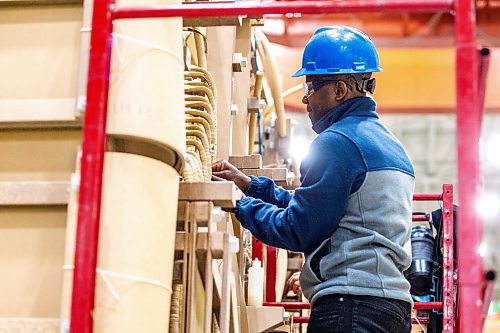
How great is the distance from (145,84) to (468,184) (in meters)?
1.24

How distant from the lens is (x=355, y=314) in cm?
367

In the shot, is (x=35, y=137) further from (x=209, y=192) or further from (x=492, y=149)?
(x=492, y=149)

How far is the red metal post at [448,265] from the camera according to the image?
5.24 m

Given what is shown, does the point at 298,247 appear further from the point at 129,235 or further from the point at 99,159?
the point at 99,159

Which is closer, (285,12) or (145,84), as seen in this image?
(285,12)

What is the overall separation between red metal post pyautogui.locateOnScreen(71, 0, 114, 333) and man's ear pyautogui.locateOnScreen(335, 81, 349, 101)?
5.07ft

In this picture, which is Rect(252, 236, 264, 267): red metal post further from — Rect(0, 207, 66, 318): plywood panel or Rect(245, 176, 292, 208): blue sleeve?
Rect(0, 207, 66, 318): plywood panel

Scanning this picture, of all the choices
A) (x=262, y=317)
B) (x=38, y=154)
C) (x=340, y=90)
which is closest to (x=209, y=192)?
(x=38, y=154)

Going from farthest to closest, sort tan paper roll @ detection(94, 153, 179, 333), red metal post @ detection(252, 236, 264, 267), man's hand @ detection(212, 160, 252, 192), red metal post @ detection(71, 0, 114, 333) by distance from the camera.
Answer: red metal post @ detection(252, 236, 264, 267) < man's hand @ detection(212, 160, 252, 192) < tan paper roll @ detection(94, 153, 179, 333) < red metal post @ detection(71, 0, 114, 333)

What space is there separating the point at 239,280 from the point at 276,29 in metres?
9.70

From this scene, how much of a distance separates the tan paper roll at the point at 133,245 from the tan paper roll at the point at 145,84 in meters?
0.12

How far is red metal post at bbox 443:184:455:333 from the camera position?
5.24 meters

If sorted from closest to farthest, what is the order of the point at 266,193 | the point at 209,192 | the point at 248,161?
the point at 209,192 → the point at 266,193 → the point at 248,161

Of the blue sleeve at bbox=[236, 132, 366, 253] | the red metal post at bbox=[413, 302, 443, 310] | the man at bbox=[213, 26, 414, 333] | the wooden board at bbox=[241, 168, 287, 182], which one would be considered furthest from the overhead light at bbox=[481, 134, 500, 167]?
the blue sleeve at bbox=[236, 132, 366, 253]
